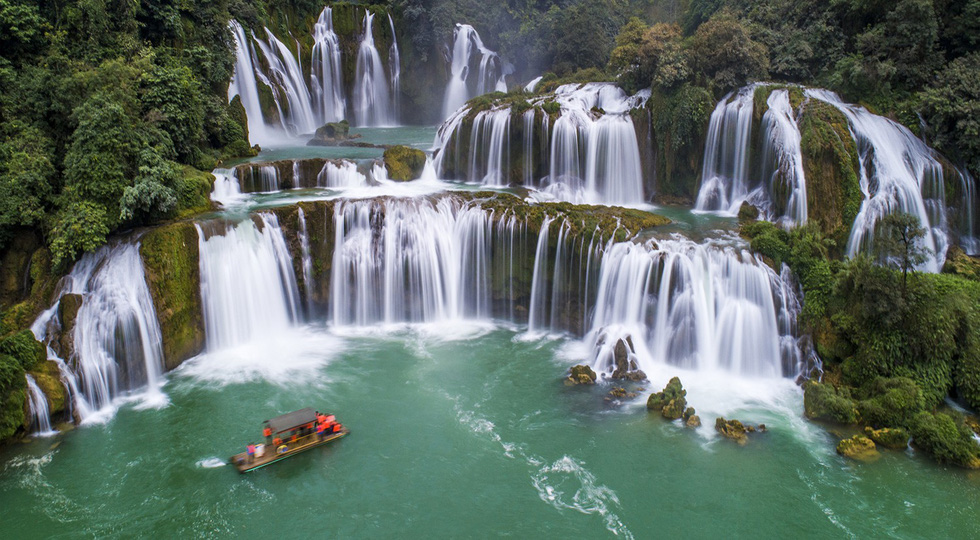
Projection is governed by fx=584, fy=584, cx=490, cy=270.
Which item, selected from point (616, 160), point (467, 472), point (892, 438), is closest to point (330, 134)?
point (616, 160)

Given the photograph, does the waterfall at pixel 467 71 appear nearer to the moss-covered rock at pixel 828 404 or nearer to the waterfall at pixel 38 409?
the waterfall at pixel 38 409

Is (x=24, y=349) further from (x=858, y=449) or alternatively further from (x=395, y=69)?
(x=395, y=69)

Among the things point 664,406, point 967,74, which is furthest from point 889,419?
point 967,74

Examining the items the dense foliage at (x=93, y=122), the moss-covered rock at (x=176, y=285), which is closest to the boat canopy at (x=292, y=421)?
the moss-covered rock at (x=176, y=285)

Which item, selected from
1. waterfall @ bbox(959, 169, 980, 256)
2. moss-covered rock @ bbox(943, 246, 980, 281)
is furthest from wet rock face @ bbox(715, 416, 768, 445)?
waterfall @ bbox(959, 169, 980, 256)

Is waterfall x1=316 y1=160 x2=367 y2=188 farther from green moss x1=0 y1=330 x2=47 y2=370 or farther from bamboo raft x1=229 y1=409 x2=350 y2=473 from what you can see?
bamboo raft x1=229 y1=409 x2=350 y2=473
